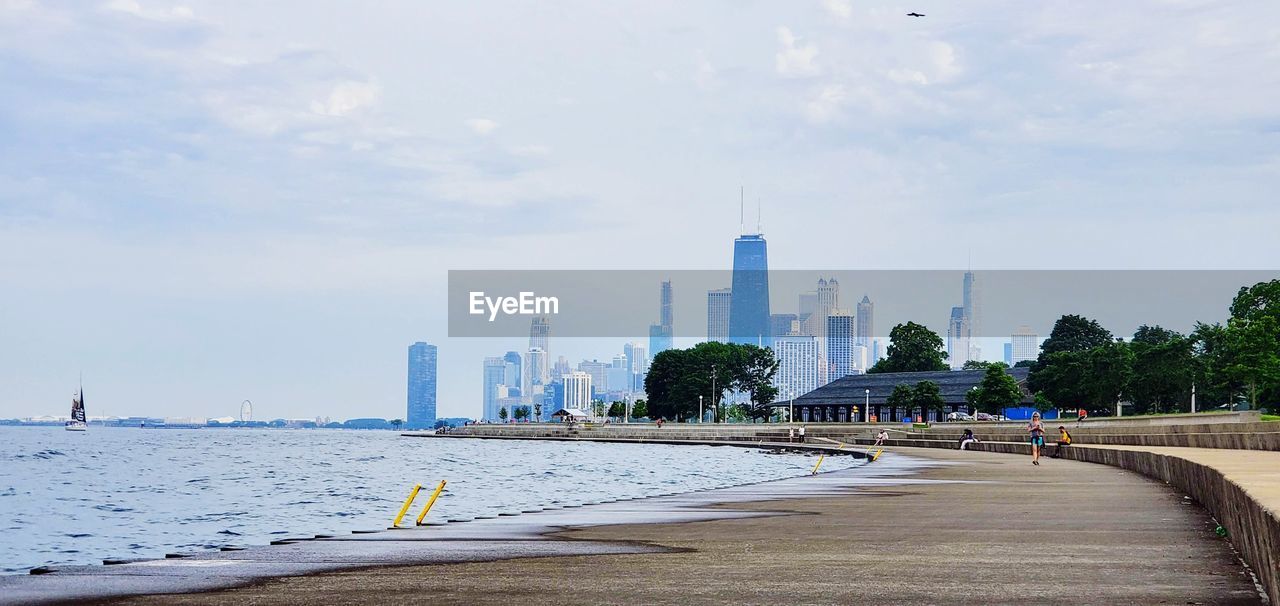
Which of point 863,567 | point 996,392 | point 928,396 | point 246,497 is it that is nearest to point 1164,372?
point 996,392

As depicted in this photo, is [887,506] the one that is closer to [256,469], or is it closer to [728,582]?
[728,582]

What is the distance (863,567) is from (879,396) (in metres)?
177

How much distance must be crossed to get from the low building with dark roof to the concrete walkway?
158396 millimetres

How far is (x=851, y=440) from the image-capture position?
12419 cm

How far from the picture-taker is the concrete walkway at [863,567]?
12.0 metres

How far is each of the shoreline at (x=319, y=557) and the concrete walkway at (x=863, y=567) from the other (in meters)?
0.72

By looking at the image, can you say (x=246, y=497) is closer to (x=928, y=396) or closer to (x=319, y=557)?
(x=319, y=557)

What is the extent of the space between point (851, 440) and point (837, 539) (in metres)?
108

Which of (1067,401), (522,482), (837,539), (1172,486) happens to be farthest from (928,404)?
(837,539)

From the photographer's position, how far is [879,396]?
18825 centimetres

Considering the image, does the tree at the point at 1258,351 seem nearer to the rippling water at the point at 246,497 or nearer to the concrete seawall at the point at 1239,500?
the rippling water at the point at 246,497

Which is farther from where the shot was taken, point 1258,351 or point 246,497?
point 1258,351

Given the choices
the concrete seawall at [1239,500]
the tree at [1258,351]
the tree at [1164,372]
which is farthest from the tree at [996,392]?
the concrete seawall at [1239,500]

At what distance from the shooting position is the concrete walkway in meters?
12.0
